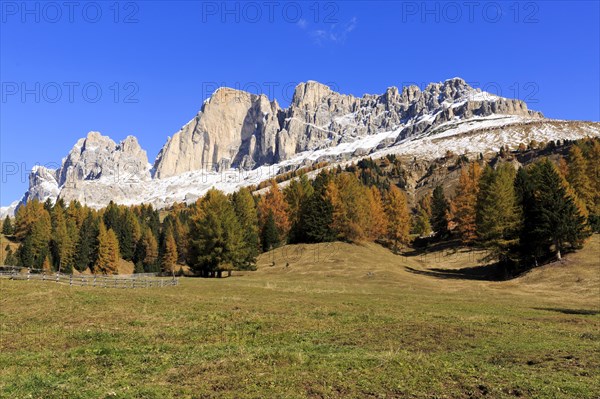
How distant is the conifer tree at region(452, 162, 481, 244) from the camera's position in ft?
266

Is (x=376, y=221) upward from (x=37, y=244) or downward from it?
upward

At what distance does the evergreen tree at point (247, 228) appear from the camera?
75.9m

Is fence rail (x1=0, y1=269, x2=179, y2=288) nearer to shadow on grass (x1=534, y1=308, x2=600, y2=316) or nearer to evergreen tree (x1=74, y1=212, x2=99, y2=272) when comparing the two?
shadow on grass (x1=534, y1=308, x2=600, y2=316)

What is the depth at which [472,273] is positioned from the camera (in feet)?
237

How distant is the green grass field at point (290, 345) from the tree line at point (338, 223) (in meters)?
19.6

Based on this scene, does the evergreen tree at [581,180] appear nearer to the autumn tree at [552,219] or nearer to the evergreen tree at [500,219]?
the autumn tree at [552,219]

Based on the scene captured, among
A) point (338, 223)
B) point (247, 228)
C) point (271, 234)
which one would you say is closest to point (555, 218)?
point (338, 223)

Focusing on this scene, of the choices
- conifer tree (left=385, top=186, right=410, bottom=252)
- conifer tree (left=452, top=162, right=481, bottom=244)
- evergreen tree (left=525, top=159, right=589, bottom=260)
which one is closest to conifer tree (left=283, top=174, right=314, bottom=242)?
conifer tree (left=385, top=186, right=410, bottom=252)

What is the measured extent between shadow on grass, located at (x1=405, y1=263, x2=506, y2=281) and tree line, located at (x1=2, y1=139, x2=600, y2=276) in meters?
2.65

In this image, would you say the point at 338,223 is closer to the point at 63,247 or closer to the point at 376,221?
the point at 376,221

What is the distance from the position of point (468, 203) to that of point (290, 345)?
72855mm

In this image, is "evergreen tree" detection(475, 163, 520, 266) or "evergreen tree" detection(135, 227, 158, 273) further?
"evergreen tree" detection(135, 227, 158, 273)

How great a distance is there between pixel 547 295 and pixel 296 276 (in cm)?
3481

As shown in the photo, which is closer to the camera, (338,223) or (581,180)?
(581,180)
